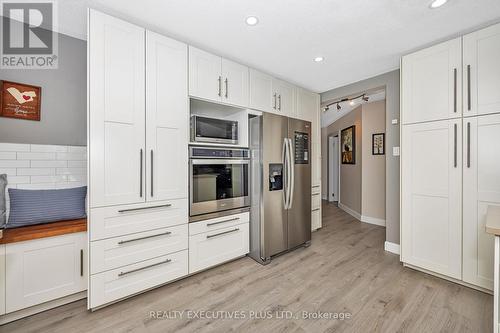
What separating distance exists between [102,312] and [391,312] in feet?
7.77

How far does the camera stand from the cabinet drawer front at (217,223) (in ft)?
7.23

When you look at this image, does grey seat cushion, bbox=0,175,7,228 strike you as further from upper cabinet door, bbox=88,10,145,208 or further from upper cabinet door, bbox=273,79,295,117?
upper cabinet door, bbox=273,79,295,117

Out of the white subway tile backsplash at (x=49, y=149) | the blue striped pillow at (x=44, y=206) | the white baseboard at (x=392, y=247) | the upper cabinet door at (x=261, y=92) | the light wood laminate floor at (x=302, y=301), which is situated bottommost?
the light wood laminate floor at (x=302, y=301)

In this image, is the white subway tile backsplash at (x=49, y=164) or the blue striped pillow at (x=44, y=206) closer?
the blue striped pillow at (x=44, y=206)

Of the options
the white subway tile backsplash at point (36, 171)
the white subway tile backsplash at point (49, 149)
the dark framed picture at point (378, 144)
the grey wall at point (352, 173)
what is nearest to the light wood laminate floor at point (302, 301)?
the white subway tile backsplash at point (36, 171)

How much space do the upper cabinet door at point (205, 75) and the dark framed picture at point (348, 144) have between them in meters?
3.78

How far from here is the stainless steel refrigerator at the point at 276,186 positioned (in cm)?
255

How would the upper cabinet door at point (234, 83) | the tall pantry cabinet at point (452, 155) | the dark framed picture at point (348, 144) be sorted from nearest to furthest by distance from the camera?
the tall pantry cabinet at point (452, 155) → the upper cabinet door at point (234, 83) → the dark framed picture at point (348, 144)

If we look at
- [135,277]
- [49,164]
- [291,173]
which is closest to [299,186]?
[291,173]

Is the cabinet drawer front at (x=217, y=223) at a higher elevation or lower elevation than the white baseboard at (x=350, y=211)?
higher

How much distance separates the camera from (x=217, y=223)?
93.7 inches

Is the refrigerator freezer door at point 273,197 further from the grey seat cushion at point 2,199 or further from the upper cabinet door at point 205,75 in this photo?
the grey seat cushion at point 2,199

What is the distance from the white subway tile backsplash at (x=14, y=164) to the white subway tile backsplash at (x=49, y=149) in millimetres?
127

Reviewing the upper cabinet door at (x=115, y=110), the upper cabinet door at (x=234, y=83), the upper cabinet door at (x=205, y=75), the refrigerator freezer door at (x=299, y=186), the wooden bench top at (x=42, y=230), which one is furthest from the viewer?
the refrigerator freezer door at (x=299, y=186)
